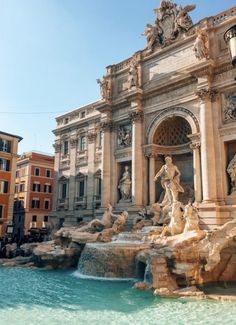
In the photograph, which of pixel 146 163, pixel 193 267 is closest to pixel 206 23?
pixel 146 163

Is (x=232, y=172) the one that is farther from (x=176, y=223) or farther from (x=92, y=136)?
(x=92, y=136)

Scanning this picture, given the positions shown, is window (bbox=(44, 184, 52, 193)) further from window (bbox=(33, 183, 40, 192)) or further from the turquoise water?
the turquoise water

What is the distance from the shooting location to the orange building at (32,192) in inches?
1516

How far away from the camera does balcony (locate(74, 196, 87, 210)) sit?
2666 centimetres

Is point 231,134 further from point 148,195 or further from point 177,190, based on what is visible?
point 148,195

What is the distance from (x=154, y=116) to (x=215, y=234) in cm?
1052

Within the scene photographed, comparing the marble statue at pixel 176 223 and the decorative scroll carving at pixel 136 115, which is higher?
the decorative scroll carving at pixel 136 115

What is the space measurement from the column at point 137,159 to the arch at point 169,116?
0.68 meters

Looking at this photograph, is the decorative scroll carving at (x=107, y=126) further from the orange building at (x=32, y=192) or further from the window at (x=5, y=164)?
the orange building at (x=32, y=192)

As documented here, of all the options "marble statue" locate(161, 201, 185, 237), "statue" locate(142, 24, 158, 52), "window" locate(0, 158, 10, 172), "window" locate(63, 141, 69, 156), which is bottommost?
"marble statue" locate(161, 201, 185, 237)

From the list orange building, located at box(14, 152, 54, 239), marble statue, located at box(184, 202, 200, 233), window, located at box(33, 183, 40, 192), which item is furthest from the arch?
window, located at box(33, 183, 40, 192)

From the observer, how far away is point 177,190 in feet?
60.0

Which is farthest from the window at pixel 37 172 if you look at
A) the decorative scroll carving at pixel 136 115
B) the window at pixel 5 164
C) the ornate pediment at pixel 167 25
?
the ornate pediment at pixel 167 25

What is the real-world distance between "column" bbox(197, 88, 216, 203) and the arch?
82cm
